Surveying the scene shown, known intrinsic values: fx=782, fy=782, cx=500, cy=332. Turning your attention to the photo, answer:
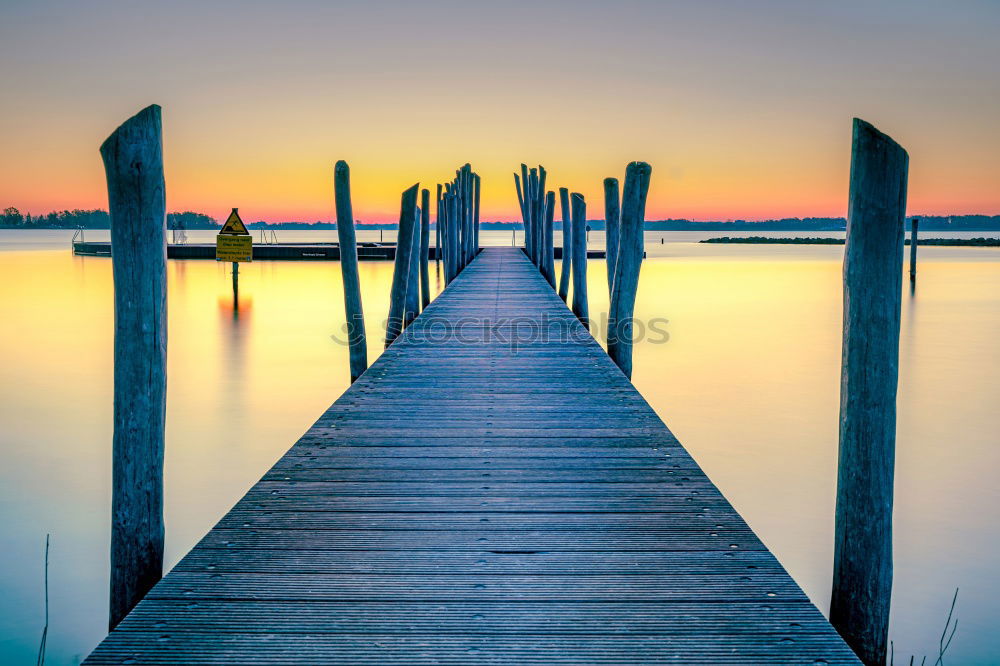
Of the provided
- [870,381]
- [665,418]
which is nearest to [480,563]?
[870,381]

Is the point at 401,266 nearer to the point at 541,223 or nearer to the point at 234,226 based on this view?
the point at 541,223

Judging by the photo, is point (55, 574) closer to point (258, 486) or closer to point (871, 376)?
point (258, 486)

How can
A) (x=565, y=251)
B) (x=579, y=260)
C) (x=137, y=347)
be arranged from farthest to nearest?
(x=565, y=251) < (x=579, y=260) < (x=137, y=347)

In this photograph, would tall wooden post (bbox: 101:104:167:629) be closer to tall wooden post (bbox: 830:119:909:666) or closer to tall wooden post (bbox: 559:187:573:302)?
tall wooden post (bbox: 830:119:909:666)

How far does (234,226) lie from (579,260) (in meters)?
10.7

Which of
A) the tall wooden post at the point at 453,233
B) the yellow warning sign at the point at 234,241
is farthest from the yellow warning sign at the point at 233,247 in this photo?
the tall wooden post at the point at 453,233

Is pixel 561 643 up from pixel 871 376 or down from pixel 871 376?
down

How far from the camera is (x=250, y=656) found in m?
1.65

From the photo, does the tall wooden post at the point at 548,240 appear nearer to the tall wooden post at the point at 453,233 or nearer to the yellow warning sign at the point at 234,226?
the tall wooden post at the point at 453,233

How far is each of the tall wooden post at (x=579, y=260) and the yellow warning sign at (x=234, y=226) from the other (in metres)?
10.2

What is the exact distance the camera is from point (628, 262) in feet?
19.7

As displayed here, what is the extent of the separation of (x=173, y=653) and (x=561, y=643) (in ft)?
2.72

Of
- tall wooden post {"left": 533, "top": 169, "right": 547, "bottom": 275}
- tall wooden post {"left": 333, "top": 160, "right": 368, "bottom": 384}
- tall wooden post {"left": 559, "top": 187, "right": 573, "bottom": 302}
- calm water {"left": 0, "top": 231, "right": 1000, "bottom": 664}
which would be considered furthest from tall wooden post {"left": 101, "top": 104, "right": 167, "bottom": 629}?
tall wooden post {"left": 533, "top": 169, "right": 547, "bottom": 275}

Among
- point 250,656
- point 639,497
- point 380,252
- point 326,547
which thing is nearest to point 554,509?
point 639,497
